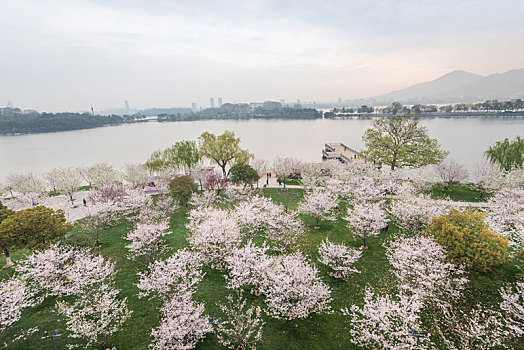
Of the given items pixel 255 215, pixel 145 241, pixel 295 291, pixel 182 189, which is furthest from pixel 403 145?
pixel 145 241

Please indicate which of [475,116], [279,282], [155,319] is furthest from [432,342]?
[475,116]

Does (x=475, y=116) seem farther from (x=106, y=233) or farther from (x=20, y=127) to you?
(x=20, y=127)

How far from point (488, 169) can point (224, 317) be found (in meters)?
38.9

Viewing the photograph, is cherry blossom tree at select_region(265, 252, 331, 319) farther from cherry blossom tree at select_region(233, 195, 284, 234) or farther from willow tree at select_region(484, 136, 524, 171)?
willow tree at select_region(484, 136, 524, 171)

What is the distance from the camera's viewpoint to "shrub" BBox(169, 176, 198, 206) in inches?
1195

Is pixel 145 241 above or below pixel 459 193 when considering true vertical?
above

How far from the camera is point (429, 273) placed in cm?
1441

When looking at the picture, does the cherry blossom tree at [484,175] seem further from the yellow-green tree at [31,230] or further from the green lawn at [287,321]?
the yellow-green tree at [31,230]

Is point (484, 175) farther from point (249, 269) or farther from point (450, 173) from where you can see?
point (249, 269)

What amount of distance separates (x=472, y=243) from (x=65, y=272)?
2749 centimetres

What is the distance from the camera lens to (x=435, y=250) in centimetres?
1530

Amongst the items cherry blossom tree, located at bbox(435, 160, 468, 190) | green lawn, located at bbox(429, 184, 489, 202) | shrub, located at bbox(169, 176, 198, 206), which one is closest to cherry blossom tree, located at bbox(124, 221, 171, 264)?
shrub, located at bbox(169, 176, 198, 206)

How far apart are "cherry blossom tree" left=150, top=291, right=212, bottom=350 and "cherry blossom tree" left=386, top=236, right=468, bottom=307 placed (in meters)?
11.6

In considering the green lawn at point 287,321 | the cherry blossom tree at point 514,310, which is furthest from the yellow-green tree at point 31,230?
the cherry blossom tree at point 514,310
